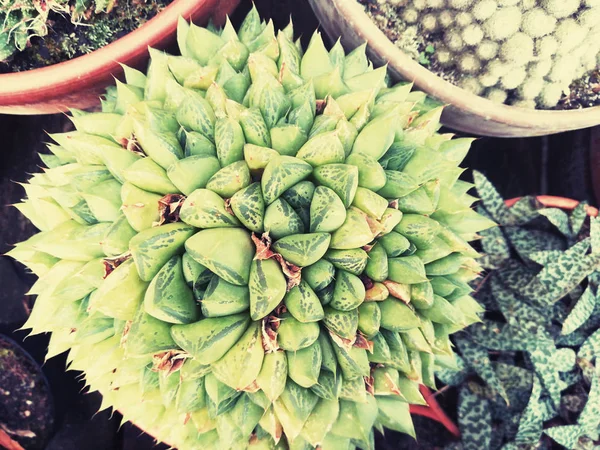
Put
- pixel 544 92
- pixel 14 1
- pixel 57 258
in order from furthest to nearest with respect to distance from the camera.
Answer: pixel 544 92 < pixel 14 1 < pixel 57 258

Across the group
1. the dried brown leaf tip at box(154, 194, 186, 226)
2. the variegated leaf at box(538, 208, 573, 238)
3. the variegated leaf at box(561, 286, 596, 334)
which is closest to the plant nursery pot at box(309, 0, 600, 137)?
the variegated leaf at box(538, 208, 573, 238)

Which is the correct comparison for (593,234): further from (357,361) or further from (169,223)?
(169,223)

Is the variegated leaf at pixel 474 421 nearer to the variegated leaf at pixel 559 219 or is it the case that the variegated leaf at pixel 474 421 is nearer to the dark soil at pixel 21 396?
the variegated leaf at pixel 559 219

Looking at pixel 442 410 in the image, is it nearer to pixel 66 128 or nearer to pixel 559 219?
pixel 559 219

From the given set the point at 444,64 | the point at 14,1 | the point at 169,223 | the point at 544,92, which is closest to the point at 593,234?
the point at 544,92

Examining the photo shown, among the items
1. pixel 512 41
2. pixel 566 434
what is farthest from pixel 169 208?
pixel 566 434
